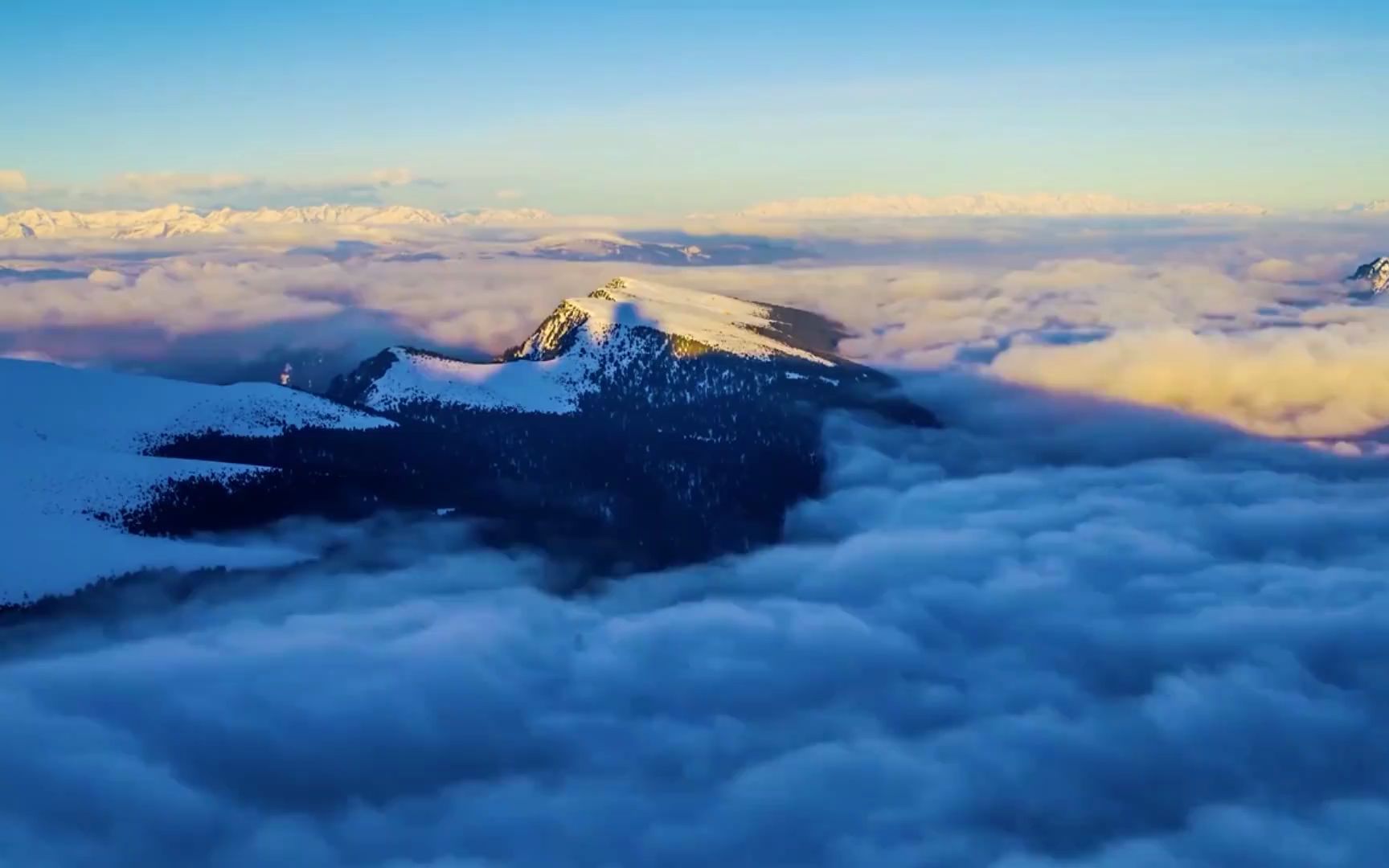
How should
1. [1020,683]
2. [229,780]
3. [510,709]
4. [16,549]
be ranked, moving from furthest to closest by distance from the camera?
[16,549] → [1020,683] → [510,709] → [229,780]

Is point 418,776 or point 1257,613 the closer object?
point 418,776

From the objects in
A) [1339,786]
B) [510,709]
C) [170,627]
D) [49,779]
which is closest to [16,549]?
[170,627]

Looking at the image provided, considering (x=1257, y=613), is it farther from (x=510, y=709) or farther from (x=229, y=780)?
Result: (x=229, y=780)

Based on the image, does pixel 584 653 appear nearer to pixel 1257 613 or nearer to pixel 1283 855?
pixel 1283 855

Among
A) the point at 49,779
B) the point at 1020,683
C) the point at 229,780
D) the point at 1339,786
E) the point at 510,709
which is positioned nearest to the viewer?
the point at 49,779

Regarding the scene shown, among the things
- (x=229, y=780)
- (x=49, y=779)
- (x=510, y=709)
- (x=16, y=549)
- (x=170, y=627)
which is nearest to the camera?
(x=49, y=779)

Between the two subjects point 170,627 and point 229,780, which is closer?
point 229,780

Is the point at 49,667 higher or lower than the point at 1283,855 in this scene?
higher

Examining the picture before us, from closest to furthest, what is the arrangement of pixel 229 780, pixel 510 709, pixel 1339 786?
pixel 229 780 → pixel 1339 786 → pixel 510 709

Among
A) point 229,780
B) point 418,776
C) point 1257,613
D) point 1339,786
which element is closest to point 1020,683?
point 1339,786
